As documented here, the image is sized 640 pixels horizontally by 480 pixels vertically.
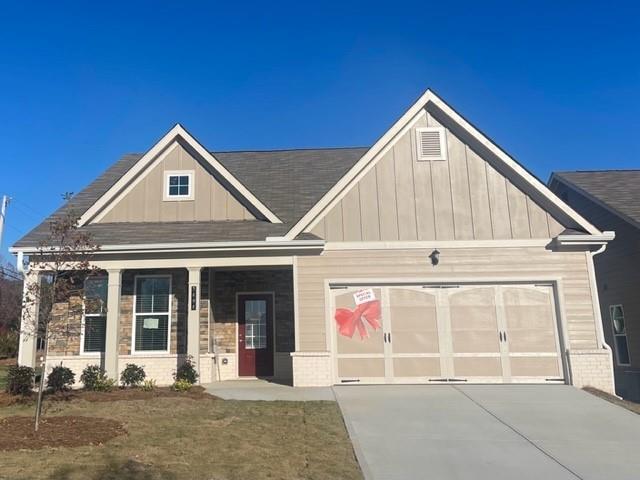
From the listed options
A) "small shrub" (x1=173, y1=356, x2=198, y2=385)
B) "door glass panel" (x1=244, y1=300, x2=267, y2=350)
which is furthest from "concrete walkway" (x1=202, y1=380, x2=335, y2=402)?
"door glass panel" (x1=244, y1=300, x2=267, y2=350)

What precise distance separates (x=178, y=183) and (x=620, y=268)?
1382cm

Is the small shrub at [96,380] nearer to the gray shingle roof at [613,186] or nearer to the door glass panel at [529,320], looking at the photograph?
the door glass panel at [529,320]

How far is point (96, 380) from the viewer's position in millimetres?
11375

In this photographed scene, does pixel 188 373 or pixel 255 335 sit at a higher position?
pixel 255 335

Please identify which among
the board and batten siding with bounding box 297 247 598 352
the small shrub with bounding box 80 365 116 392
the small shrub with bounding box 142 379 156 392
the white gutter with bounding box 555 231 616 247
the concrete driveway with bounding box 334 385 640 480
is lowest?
the concrete driveway with bounding box 334 385 640 480

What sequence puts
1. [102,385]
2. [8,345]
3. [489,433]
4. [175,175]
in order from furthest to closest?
[8,345]
[175,175]
[102,385]
[489,433]

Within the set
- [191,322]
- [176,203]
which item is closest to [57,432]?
[191,322]

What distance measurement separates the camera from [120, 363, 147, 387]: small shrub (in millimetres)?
12047

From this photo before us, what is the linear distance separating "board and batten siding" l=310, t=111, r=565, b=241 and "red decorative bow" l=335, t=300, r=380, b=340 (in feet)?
5.70

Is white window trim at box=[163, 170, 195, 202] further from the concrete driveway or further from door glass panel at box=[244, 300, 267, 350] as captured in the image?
the concrete driveway

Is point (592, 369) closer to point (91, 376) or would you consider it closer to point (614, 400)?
point (614, 400)

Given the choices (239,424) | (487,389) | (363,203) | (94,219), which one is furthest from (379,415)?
(94,219)

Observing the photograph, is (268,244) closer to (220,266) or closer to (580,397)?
(220,266)

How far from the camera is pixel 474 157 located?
508 inches
